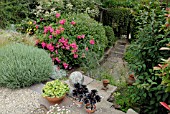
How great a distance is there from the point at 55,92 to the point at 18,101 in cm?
65

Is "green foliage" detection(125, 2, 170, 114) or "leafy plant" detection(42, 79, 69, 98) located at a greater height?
"green foliage" detection(125, 2, 170, 114)

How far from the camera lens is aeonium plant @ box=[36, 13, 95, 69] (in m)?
4.89

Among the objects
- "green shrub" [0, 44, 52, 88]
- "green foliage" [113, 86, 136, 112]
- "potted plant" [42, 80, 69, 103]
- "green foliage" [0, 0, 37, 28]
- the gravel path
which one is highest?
"green foliage" [0, 0, 37, 28]

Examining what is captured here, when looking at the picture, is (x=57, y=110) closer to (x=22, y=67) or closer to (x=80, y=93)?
→ (x=80, y=93)

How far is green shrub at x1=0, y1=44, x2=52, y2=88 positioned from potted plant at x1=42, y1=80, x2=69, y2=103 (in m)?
0.50

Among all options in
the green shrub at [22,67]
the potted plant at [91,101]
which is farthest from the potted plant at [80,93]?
the green shrub at [22,67]

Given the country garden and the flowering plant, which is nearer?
the country garden

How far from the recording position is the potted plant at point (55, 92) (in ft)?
10.3

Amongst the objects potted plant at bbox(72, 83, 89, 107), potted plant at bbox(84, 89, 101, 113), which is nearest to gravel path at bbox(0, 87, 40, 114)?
potted plant at bbox(72, 83, 89, 107)

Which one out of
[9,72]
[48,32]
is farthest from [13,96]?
[48,32]

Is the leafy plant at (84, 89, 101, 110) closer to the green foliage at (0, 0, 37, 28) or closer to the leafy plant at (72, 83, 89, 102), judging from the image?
the leafy plant at (72, 83, 89, 102)

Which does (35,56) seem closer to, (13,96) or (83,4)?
(13,96)

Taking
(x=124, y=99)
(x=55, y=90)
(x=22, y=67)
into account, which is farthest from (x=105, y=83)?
(x=22, y=67)

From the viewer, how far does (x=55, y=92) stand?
3.15 meters
